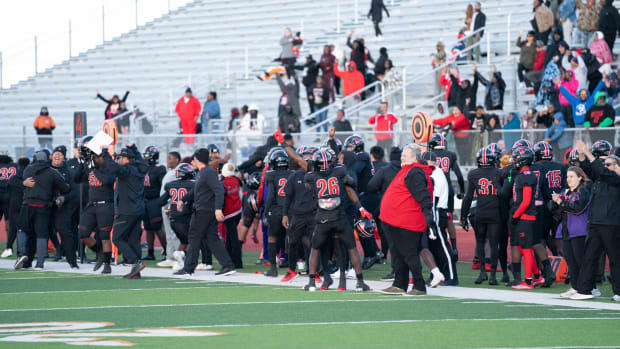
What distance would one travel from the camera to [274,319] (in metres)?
10.1

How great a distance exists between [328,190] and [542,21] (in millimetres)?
12746

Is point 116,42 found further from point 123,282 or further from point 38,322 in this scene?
point 38,322

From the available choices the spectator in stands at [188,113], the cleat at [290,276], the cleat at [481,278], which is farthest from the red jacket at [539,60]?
the cleat at [290,276]

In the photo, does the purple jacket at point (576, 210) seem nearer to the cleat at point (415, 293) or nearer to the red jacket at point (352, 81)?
the cleat at point (415, 293)

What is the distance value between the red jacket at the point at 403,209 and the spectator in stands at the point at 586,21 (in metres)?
12.2

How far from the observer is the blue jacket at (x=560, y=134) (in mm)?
18703

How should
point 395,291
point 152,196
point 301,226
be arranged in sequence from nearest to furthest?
point 395,291
point 301,226
point 152,196

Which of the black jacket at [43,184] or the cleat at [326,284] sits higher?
the black jacket at [43,184]

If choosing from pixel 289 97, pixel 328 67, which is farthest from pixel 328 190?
pixel 328 67

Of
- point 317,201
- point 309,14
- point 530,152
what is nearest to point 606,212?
point 530,152

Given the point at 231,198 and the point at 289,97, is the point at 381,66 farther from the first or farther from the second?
the point at 231,198

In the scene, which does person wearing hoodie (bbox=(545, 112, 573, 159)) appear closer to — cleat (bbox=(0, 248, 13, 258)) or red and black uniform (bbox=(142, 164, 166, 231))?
red and black uniform (bbox=(142, 164, 166, 231))

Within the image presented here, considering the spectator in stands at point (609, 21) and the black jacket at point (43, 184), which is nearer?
the black jacket at point (43, 184)

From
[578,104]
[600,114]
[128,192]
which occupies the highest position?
[578,104]
